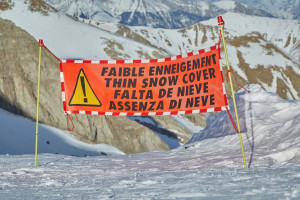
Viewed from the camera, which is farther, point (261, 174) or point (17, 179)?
point (17, 179)

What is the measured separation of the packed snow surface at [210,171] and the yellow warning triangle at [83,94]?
1701 mm

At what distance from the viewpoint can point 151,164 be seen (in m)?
9.90

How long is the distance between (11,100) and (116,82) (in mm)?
33821

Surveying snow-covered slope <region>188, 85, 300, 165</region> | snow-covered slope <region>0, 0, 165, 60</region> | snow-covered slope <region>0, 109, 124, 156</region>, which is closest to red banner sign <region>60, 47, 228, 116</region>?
snow-covered slope <region>188, 85, 300, 165</region>

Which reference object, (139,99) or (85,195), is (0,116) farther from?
(85,195)

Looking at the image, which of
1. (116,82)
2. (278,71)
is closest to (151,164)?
(116,82)

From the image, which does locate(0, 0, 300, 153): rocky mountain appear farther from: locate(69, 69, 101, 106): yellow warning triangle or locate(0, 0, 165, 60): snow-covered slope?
locate(69, 69, 101, 106): yellow warning triangle

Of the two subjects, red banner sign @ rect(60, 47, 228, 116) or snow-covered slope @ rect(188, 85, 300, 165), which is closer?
snow-covered slope @ rect(188, 85, 300, 165)

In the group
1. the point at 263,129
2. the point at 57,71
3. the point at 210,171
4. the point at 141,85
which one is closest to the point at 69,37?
the point at 57,71

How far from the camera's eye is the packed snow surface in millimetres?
5500

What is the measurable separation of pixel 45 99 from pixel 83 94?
34393 mm

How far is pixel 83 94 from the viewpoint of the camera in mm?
9977

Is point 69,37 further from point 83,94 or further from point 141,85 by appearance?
point 141,85

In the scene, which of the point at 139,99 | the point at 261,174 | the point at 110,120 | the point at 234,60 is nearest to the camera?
the point at 261,174
